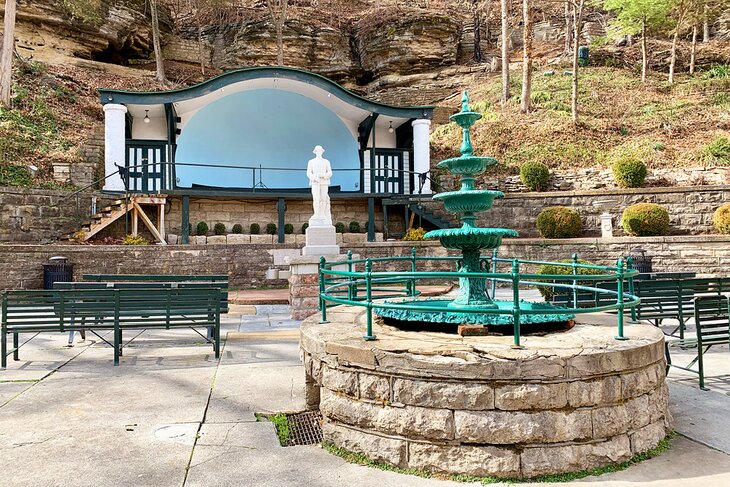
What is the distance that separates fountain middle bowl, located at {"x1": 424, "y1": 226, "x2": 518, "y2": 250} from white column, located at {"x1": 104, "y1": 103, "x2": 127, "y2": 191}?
679 inches

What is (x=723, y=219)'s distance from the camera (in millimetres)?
Result: 16484

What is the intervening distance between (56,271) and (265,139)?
37.0 ft

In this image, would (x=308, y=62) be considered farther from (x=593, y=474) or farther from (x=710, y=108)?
(x=593, y=474)

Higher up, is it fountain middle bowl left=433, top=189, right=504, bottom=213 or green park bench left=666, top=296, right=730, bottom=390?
fountain middle bowl left=433, top=189, right=504, bottom=213

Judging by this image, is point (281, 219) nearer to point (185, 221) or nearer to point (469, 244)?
point (185, 221)

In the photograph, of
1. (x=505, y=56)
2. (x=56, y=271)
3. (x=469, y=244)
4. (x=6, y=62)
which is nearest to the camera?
(x=469, y=244)

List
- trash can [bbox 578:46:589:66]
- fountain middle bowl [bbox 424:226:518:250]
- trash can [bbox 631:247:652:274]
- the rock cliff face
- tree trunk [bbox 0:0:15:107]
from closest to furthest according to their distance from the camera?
fountain middle bowl [bbox 424:226:518:250] < trash can [bbox 631:247:652:274] < tree trunk [bbox 0:0:15:107] < the rock cliff face < trash can [bbox 578:46:589:66]

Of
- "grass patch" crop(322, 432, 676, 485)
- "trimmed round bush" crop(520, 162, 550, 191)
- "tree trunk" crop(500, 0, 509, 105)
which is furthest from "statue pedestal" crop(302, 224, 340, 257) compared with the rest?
"tree trunk" crop(500, 0, 509, 105)

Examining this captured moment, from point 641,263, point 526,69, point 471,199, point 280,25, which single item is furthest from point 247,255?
point 280,25

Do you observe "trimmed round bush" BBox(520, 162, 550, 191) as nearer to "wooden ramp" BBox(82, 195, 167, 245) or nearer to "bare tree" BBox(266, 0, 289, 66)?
"wooden ramp" BBox(82, 195, 167, 245)

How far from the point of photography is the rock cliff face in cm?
2884

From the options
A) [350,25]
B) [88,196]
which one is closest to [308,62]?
[350,25]

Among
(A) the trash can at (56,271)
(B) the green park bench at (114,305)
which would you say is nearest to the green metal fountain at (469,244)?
(B) the green park bench at (114,305)

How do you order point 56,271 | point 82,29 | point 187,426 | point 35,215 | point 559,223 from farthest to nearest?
point 82,29 → point 559,223 → point 35,215 → point 56,271 → point 187,426
